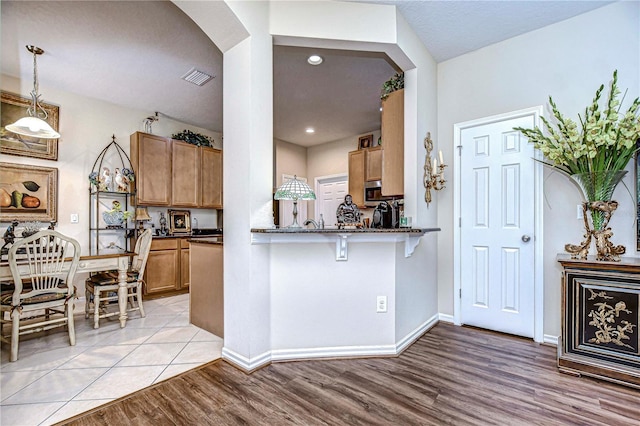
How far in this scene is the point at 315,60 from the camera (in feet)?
10.3

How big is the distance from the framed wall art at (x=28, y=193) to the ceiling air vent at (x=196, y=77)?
6.62 feet

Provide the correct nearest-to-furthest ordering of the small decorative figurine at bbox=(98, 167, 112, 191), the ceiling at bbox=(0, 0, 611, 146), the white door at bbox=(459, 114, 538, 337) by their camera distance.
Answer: the ceiling at bbox=(0, 0, 611, 146) < the white door at bbox=(459, 114, 538, 337) < the small decorative figurine at bbox=(98, 167, 112, 191)

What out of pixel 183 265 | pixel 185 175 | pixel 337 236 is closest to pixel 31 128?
pixel 185 175

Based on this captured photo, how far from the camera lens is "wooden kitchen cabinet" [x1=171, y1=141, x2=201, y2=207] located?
461 cm

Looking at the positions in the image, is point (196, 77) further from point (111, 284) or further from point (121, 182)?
point (111, 284)

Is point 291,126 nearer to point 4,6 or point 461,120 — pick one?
point 461,120

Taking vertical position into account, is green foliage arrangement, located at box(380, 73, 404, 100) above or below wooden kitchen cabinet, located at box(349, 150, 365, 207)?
above

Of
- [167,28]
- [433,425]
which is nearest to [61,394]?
[433,425]

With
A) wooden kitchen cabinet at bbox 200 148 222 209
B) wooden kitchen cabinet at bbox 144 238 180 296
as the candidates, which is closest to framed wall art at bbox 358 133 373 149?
wooden kitchen cabinet at bbox 200 148 222 209

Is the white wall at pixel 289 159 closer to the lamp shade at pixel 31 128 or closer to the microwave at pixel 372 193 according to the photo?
the microwave at pixel 372 193

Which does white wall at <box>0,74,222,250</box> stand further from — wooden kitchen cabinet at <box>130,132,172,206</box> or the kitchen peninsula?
the kitchen peninsula

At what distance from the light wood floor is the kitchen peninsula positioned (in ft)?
0.46

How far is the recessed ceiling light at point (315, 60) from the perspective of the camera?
3.08 m

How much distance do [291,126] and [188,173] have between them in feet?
6.27
